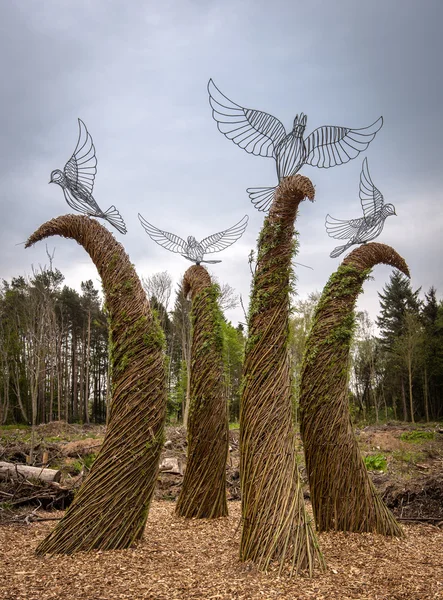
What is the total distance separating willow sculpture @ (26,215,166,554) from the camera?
4668 millimetres

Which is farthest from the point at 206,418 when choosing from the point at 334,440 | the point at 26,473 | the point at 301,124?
the point at 301,124

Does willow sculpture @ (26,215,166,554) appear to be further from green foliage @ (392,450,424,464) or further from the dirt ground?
green foliage @ (392,450,424,464)

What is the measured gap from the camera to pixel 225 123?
5.01 metres

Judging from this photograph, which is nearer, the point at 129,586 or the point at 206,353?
the point at 129,586

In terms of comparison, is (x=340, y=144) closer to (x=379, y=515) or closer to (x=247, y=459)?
(x=247, y=459)

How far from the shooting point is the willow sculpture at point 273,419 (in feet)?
13.3

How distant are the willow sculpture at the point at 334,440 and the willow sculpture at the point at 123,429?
1814mm

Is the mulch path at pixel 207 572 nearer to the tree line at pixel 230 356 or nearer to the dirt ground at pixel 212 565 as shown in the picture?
the dirt ground at pixel 212 565

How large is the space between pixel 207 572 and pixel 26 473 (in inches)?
188

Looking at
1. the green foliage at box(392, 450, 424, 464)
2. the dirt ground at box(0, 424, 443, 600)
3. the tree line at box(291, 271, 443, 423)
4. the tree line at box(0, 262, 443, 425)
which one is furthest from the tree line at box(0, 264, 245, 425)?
the dirt ground at box(0, 424, 443, 600)

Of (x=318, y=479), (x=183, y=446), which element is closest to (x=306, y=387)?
(x=318, y=479)

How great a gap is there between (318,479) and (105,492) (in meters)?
2.43

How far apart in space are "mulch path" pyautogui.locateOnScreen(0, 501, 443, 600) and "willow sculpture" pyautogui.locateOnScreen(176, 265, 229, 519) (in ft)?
3.24

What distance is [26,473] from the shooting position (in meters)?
Result: 7.80
